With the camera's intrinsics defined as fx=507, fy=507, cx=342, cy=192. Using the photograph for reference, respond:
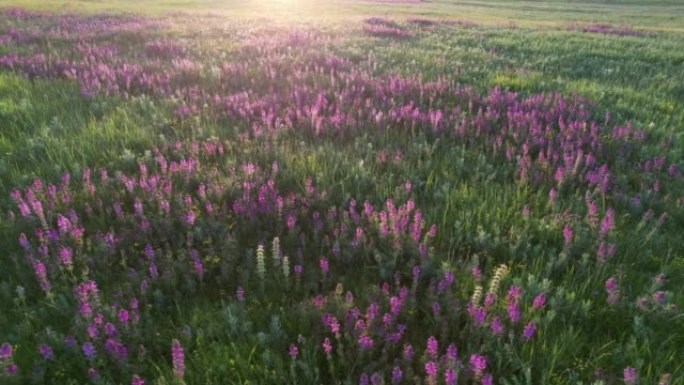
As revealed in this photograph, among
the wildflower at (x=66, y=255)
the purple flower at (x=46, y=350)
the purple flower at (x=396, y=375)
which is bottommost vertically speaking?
the purple flower at (x=396, y=375)

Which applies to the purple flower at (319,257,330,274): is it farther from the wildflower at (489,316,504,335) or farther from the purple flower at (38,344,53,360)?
the purple flower at (38,344,53,360)

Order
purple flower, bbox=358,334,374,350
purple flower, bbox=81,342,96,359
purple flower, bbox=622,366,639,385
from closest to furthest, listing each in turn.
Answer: purple flower, bbox=622,366,639,385, purple flower, bbox=81,342,96,359, purple flower, bbox=358,334,374,350

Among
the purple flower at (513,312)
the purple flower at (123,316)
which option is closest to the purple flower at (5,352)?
the purple flower at (123,316)

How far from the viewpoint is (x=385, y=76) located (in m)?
9.67

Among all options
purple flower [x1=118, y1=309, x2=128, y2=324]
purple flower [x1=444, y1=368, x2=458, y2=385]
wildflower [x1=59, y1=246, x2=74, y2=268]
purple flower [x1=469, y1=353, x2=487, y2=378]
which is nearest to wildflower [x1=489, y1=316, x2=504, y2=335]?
purple flower [x1=469, y1=353, x2=487, y2=378]

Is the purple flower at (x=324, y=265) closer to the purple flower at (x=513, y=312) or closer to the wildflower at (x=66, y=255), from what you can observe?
the purple flower at (x=513, y=312)

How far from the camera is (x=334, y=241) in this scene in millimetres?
3707

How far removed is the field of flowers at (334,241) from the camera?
267 centimetres

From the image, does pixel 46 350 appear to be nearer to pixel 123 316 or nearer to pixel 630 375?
pixel 123 316

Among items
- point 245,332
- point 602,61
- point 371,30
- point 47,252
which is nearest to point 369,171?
point 245,332

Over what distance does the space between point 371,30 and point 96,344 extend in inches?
762

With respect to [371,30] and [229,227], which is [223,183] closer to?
[229,227]

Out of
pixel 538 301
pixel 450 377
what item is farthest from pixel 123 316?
pixel 538 301

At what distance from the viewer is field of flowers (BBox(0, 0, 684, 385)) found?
267cm
